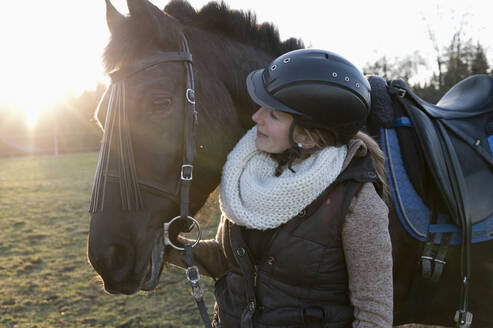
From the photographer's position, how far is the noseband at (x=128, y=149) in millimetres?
1613

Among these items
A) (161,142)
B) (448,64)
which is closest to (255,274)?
(161,142)

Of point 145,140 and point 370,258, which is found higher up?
point 145,140

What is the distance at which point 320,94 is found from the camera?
Answer: 63.1 inches

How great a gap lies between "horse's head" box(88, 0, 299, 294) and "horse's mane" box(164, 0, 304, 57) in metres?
0.22

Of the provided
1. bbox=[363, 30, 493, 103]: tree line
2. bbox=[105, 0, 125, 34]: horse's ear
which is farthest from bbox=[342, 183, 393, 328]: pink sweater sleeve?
bbox=[363, 30, 493, 103]: tree line

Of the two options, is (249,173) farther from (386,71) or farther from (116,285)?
(386,71)

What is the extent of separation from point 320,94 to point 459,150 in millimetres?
1083

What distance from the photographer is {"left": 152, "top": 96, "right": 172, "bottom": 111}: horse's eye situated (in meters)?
1.64

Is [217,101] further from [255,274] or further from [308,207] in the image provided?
[255,274]

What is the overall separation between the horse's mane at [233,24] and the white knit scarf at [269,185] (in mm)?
819

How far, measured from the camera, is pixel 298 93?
1.60m

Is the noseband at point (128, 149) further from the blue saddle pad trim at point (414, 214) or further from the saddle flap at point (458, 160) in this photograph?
the saddle flap at point (458, 160)

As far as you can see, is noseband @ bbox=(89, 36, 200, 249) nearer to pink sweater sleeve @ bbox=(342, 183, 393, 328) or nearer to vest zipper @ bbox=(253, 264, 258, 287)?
vest zipper @ bbox=(253, 264, 258, 287)

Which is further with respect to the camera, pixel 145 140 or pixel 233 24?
pixel 233 24
